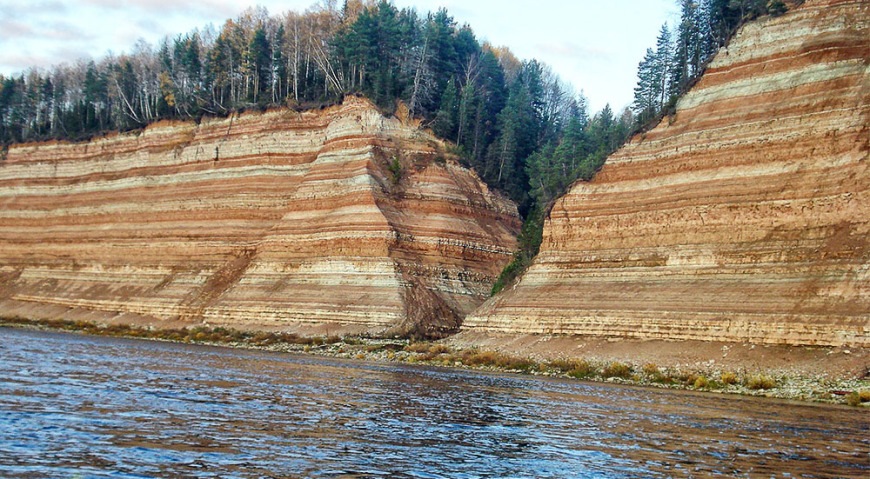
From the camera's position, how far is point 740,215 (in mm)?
35781

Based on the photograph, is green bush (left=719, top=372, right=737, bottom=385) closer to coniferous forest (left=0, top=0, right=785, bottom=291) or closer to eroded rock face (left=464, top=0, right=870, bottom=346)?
eroded rock face (left=464, top=0, right=870, bottom=346)

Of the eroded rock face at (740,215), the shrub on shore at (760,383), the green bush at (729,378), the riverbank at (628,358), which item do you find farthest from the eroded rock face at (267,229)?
the shrub on shore at (760,383)

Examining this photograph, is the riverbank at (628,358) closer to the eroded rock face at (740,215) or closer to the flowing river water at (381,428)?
the eroded rock face at (740,215)

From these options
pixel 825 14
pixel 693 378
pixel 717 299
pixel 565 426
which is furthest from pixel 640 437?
pixel 825 14

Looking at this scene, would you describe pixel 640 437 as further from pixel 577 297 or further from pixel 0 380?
pixel 577 297

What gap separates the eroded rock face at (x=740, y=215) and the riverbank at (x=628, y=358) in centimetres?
90

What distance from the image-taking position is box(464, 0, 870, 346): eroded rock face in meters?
31.1

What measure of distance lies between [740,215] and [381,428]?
25.1 m

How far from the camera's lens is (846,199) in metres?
32.4

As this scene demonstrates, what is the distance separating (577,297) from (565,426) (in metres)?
22.5

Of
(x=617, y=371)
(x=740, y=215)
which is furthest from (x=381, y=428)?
(x=740, y=215)

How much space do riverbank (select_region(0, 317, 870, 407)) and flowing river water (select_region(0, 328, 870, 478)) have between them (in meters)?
2.45

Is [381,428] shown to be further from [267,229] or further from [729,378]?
[267,229]

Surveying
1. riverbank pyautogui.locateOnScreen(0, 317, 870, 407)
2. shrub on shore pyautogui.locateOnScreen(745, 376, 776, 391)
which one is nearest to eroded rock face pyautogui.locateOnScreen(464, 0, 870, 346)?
riverbank pyautogui.locateOnScreen(0, 317, 870, 407)
